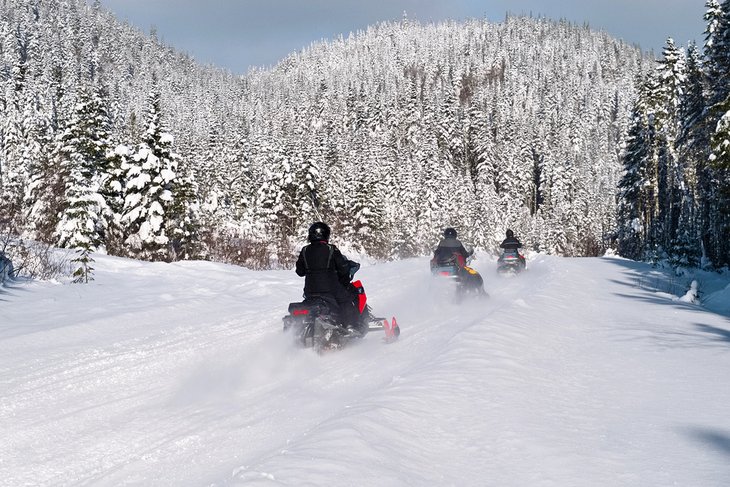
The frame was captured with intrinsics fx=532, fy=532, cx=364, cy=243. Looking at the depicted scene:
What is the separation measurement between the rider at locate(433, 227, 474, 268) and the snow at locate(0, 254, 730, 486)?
2.65 m

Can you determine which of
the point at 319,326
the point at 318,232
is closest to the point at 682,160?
the point at 318,232

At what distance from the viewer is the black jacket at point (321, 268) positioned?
8.16m

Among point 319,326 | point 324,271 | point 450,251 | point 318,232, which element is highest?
point 318,232

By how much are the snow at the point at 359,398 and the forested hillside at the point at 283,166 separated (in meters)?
7.64

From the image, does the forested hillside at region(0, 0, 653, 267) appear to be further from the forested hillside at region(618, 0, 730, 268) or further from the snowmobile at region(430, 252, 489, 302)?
the forested hillside at region(618, 0, 730, 268)

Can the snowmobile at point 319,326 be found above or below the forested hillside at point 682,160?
below

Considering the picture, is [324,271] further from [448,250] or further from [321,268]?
[448,250]

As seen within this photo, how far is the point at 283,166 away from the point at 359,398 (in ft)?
148

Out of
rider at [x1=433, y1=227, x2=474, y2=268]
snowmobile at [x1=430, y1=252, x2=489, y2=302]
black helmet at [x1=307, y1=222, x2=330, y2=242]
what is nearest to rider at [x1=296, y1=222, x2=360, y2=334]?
black helmet at [x1=307, y1=222, x2=330, y2=242]

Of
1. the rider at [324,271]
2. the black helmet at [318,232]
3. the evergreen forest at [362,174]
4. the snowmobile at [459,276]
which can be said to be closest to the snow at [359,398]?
the rider at [324,271]

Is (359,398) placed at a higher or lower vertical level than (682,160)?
lower

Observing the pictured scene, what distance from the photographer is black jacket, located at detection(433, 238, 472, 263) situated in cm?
1356

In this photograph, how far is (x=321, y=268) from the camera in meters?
8.14

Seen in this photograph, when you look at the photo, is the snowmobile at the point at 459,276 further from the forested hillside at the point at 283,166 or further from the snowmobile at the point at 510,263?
the forested hillside at the point at 283,166
